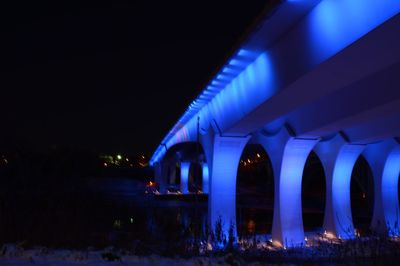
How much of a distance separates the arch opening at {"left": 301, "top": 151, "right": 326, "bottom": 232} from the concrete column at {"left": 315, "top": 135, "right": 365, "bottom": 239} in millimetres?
3282

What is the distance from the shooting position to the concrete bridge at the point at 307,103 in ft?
28.8

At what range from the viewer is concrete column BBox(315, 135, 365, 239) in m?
25.8

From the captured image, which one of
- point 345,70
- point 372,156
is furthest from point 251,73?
point 372,156

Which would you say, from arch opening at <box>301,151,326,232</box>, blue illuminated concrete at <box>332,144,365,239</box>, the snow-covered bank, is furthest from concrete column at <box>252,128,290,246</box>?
the snow-covered bank

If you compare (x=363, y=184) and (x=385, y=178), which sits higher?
(x=363, y=184)

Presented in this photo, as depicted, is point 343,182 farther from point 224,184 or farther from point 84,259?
point 84,259

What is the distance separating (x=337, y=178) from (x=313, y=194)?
4207 centimetres

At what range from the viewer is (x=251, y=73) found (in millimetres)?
15031

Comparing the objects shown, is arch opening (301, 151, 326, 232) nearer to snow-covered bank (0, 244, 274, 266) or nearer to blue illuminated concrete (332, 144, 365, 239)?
blue illuminated concrete (332, 144, 365, 239)

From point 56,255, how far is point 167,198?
48943 mm

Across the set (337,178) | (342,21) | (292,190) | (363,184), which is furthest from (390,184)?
(363,184)

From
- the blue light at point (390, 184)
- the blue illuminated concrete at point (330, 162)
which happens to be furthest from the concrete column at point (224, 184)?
the blue light at point (390, 184)

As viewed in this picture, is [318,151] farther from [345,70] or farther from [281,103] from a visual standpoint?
[345,70]

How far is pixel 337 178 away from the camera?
89.3ft
